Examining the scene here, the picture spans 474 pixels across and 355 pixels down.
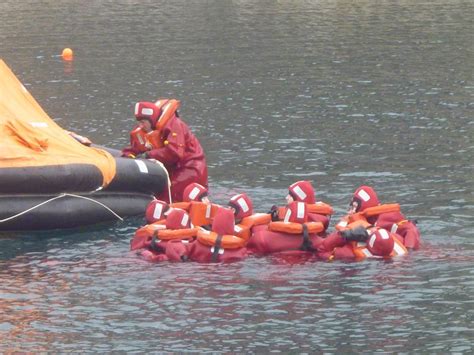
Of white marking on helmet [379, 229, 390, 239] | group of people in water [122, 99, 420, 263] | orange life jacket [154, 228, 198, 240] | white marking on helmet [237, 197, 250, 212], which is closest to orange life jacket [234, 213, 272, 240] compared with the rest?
group of people in water [122, 99, 420, 263]

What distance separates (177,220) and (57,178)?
2.25 meters

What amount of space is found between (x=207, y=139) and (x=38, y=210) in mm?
7183

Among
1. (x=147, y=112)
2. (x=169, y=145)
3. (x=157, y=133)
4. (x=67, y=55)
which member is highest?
(x=147, y=112)

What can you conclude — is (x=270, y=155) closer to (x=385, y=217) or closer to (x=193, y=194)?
(x=193, y=194)

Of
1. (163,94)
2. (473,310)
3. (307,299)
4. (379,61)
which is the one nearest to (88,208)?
(307,299)

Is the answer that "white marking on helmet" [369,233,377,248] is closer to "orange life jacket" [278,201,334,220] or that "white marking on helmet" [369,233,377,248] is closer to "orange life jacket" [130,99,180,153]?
"orange life jacket" [278,201,334,220]

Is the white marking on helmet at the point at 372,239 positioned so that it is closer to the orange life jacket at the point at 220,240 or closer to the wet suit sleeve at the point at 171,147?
the orange life jacket at the point at 220,240

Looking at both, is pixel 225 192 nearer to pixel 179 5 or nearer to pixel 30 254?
pixel 30 254

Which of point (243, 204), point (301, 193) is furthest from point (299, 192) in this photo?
point (243, 204)

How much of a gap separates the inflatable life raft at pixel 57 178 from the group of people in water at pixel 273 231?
1.38 meters

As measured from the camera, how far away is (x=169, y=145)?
63.5ft

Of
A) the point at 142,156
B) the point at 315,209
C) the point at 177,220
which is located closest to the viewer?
the point at 177,220

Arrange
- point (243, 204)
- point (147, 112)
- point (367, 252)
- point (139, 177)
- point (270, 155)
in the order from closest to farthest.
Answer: point (367, 252) → point (243, 204) → point (139, 177) → point (147, 112) → point (270, 155)

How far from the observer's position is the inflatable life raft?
690 inches
